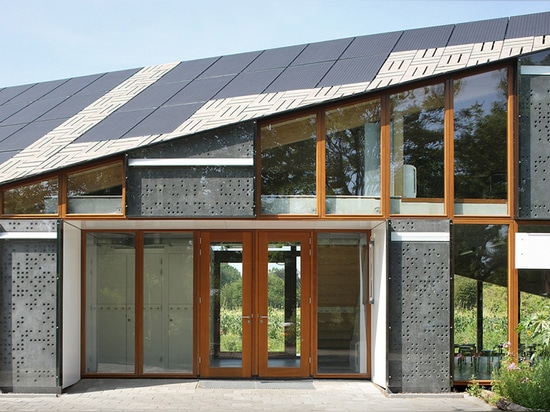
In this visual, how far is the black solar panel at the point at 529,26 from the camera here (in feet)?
35.2

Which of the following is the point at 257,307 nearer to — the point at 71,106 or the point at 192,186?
the point at 192,186

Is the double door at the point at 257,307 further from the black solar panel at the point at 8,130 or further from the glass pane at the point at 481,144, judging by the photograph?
the black solar panel at the point at 8,130

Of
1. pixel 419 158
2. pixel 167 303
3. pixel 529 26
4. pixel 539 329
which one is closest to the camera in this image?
pixel 539 329

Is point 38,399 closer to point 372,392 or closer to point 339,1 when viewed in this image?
point 372,392

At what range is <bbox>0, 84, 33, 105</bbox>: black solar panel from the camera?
14.7 m

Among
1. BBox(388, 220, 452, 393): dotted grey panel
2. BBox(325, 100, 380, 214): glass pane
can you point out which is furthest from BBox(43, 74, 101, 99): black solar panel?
BBox(388, 220, 452, 393): dotted grey panel

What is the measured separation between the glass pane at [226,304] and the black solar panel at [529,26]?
18.8 ft

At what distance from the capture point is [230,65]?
13.2 meters

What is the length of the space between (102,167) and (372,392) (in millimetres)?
5387

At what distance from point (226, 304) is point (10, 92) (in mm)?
7741

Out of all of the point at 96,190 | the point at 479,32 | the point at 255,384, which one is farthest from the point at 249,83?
the point at 255,384

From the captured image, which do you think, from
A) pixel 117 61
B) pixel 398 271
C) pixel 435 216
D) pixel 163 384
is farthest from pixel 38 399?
pixel 117 61

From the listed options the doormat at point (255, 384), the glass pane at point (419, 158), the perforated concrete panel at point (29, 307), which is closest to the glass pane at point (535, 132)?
the glass pane at point (419, 158)

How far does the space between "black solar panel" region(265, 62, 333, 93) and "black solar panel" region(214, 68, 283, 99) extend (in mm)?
167
